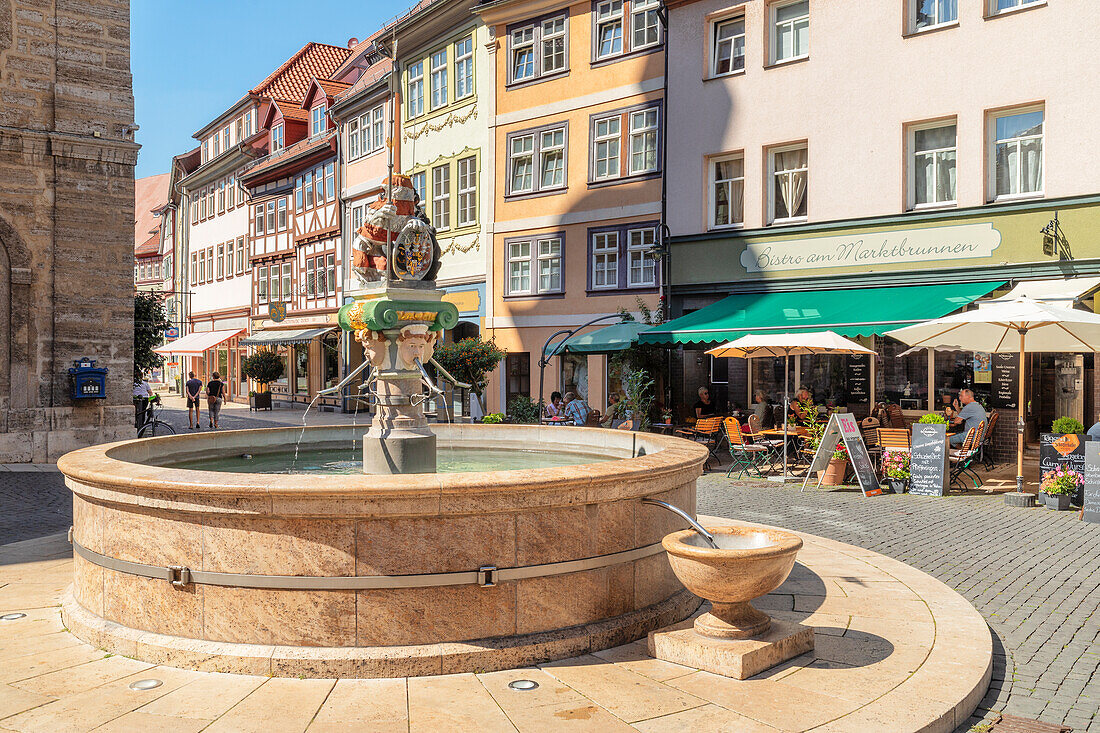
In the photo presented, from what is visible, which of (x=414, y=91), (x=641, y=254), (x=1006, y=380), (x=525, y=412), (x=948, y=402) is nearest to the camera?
(x=1006, y=380)

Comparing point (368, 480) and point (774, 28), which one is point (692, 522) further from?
point (774, 28)

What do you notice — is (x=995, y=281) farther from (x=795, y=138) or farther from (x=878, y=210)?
(x=795, y=138)

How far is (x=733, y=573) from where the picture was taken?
5562 millimetres

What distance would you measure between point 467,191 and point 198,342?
24516 mm

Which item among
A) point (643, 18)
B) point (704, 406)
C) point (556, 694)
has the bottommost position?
point (556, 694)

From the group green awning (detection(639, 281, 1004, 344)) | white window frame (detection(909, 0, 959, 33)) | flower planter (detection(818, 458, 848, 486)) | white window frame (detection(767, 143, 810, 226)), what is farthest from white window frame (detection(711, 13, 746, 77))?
flower planter (detection(818, 458, 848, 486))

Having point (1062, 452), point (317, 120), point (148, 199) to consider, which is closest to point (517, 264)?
point (1062, 452)

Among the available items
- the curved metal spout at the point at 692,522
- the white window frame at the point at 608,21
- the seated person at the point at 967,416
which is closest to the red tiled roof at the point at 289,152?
the white window frame at the point at 608,21

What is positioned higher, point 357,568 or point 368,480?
point 368,480

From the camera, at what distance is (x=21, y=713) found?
488 cm

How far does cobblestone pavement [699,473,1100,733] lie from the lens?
19.0 feet

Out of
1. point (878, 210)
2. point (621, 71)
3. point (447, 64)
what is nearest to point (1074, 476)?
point (878, 210)

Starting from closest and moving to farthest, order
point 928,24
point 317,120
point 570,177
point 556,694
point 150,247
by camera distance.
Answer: point 556,694 < point 928,24 < point 570,177 < point 317,120 < point 150,247

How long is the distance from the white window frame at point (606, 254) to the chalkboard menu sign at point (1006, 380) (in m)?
9.57
